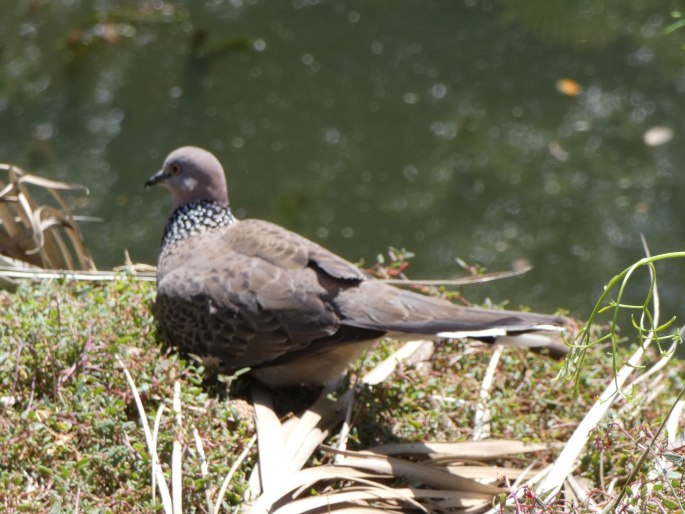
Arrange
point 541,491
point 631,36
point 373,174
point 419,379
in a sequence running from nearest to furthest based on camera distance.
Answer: point 541,491
point 419,379
point 373,174
point 631,36

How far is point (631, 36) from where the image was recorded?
320 inches

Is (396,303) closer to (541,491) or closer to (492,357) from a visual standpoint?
(492,357)

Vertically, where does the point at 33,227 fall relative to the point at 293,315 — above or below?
above

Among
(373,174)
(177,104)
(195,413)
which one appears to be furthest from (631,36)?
(195,413)

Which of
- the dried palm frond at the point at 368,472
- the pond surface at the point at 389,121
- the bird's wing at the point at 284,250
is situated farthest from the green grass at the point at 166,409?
the pond surface at the point at 389,121

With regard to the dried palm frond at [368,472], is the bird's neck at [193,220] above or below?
above

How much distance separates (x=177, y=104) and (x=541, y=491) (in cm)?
516

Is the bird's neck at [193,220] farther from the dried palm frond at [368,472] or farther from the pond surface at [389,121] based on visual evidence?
→ the pond surface at [389,121]

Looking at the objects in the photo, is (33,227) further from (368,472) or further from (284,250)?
(368,472)

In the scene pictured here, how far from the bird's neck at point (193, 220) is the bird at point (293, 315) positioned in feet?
1.21

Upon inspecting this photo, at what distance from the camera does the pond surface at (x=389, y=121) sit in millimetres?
6957

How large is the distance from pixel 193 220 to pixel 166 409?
1.36 meters

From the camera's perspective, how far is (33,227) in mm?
4512

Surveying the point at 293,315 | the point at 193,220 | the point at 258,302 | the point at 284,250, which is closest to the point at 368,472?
the point at 293,315
